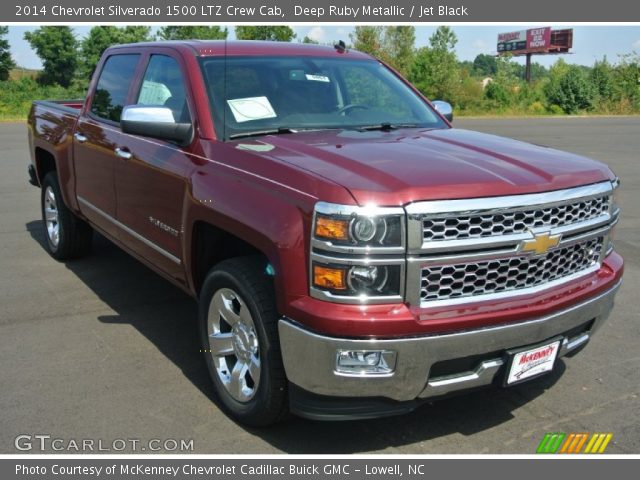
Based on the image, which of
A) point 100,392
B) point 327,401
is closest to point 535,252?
point 327,401

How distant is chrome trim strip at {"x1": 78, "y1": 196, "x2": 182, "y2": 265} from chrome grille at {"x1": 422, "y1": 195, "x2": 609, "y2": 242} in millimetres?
1774

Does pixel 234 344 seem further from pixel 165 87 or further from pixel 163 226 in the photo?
pixel 165 87

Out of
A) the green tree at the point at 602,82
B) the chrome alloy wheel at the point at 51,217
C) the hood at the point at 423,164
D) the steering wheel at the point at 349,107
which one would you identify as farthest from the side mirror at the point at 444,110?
the green tree at the point at 602,82

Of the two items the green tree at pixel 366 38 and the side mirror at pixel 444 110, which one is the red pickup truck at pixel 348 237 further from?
the green tree at pixel 366 38

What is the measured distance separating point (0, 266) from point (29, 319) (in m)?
1.66

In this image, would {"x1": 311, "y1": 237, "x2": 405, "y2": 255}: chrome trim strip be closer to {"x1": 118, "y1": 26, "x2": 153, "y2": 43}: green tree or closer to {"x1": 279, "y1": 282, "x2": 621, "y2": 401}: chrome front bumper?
{"x1": 279, "y1": 282, "x2": 621, "y2": 401}: chrome front bumper

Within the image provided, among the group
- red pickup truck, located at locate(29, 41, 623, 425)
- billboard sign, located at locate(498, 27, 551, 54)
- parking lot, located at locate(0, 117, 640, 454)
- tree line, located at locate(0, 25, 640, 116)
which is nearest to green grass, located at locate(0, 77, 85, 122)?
tree line, located at locate(0, 25, 640, 116)

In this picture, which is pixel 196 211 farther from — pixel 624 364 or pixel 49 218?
pixel 49 218

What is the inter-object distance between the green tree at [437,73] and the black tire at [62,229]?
3896cm

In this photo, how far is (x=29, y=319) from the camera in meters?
5.09

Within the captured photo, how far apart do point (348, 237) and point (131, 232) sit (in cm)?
239

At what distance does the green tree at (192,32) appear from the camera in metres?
40.9

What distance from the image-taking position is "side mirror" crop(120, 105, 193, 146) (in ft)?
12.7

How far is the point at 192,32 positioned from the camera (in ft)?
137
